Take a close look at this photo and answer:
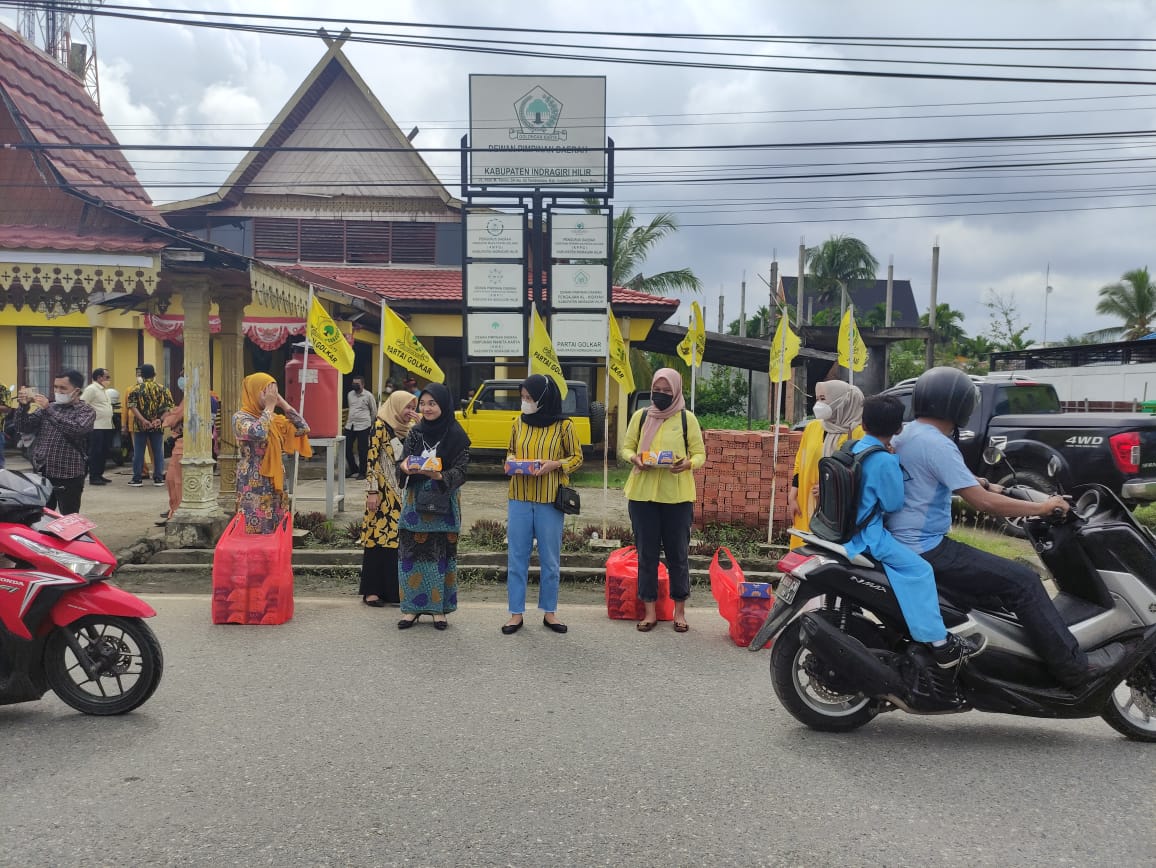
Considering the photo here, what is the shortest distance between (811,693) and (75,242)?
8216 mm

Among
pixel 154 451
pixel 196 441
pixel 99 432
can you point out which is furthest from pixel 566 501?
pixel 99 432

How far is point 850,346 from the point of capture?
42.6 feet

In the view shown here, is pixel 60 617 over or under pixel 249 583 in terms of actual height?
over

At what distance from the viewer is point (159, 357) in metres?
19.0

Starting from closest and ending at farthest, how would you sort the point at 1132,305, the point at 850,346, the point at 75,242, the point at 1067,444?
1. the point at 75,242
2. the point at 1067,444
3. the point at 850,346
4. the point at 1132,305

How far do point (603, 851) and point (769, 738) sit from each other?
1.44 metres

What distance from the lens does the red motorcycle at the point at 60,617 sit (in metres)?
4.49

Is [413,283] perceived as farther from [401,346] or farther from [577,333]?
[401,346]

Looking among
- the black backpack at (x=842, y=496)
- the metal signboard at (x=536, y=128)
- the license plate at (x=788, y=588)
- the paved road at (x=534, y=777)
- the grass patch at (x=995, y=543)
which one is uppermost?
the metal signboard at (x=536, y=128)

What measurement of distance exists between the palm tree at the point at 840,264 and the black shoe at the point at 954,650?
42.5 metres

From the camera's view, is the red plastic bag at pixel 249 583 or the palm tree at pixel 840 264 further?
the palm tree at pixel 840 264

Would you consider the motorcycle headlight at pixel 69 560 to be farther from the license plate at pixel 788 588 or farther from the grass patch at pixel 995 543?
the grass patch at pixel 995 543

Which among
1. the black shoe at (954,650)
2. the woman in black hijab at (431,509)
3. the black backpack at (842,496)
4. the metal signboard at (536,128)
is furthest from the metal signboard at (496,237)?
the black shoe at (954,650)

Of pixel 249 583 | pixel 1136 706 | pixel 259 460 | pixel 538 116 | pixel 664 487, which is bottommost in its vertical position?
pixel 1136 706
